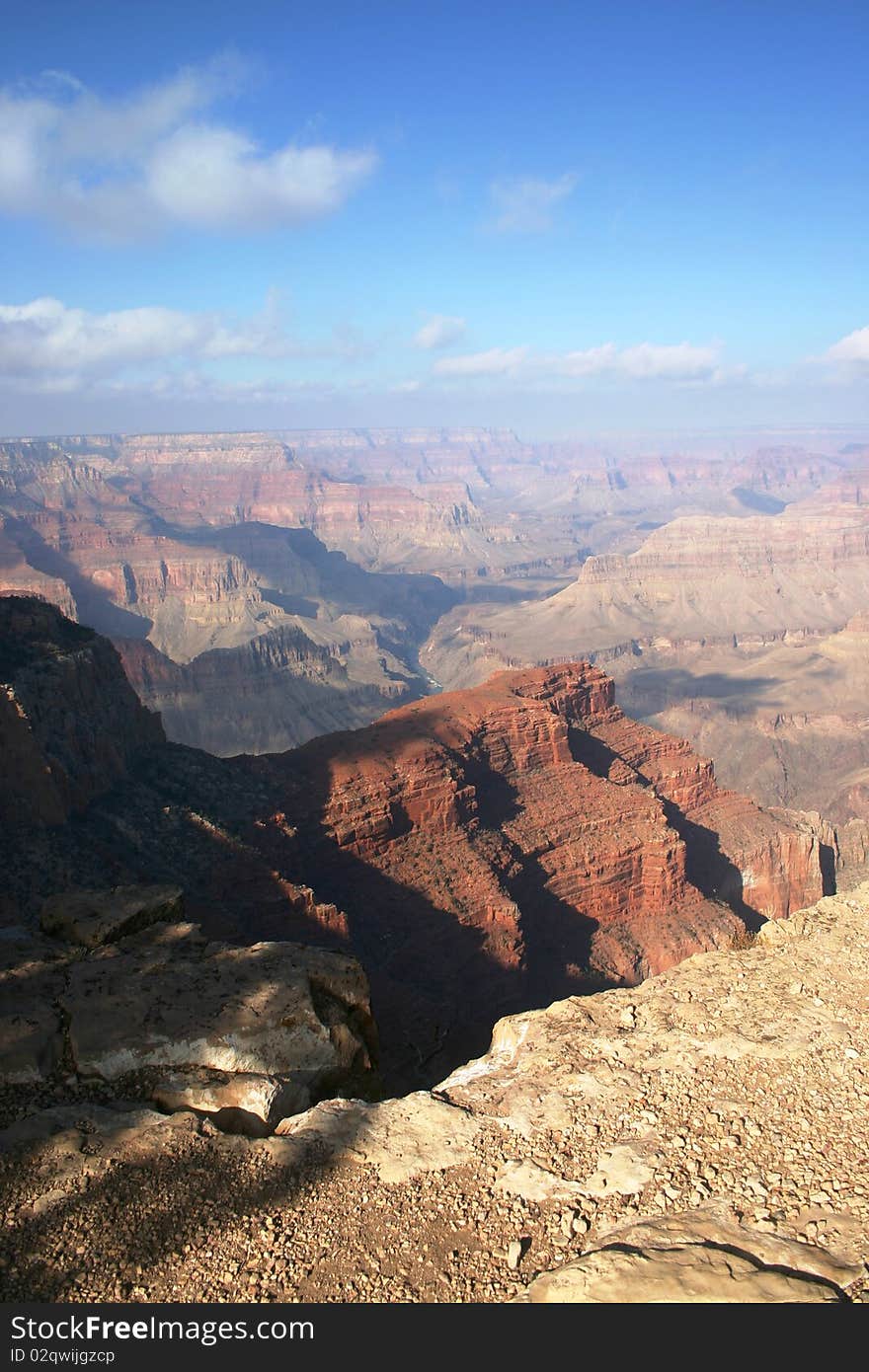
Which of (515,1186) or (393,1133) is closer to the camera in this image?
(515,1186)

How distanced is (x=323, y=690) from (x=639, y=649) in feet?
255

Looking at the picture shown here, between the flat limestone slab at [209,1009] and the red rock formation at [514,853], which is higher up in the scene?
the flat limestone slab at [209,1009]

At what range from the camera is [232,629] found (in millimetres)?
170875

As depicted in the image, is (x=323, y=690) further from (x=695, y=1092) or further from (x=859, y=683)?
(x=695, y=1092)

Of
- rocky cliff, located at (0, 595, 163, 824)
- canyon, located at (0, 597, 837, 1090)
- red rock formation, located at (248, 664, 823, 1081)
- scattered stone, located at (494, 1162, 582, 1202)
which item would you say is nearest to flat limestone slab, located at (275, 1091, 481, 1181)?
scattered stone, located at (494, 1162, 582, 1202)

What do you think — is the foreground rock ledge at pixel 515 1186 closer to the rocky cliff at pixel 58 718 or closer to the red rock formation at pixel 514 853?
the red rock formation at pixel 514 853

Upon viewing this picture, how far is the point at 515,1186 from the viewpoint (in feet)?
31.3

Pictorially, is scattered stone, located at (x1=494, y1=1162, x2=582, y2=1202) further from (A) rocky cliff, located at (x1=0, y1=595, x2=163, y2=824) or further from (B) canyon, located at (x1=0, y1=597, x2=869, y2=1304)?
(A) rocky cliff, located at (x1=0, y1=595, x2=163, y2=824)

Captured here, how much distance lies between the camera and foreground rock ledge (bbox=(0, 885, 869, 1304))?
8.02 m

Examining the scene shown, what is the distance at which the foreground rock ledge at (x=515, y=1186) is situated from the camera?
316 inches

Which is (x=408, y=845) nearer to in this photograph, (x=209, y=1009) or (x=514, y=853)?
(x=514, y=853)

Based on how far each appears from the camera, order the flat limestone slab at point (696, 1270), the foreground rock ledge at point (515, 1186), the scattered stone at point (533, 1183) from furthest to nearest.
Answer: the scattered stone at point (533, 1183) < the foreground rock ledge at point (515, 1186) < the flat limestone slab at point (696, 1270)

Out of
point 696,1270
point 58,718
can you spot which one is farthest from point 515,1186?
point 58,718

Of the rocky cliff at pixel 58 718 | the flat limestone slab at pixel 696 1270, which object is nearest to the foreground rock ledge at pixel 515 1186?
the flat limestone slab at pixel 696 1270
